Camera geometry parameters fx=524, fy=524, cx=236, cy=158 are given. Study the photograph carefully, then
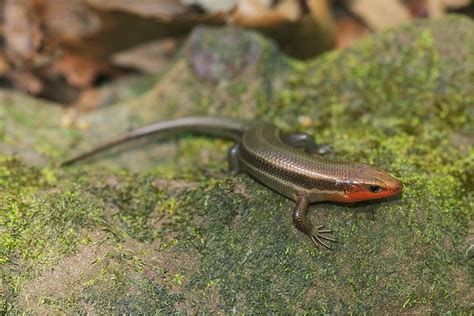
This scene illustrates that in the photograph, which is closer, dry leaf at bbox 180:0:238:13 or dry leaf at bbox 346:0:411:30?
dry leaf at bbox 180:0:238:13

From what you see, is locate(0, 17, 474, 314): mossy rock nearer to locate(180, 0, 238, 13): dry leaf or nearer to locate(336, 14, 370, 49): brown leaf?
locate(180, 0, 238, 13): dry leaf

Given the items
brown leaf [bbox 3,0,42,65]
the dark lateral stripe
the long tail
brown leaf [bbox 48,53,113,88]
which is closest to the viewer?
the dark lateral stripe

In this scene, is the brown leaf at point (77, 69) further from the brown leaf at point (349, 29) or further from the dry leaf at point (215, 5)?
the brown leaf at point (349, 29)

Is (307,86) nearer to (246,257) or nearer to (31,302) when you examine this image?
(246,257)

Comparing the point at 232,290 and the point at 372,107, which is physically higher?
the point at 372,107

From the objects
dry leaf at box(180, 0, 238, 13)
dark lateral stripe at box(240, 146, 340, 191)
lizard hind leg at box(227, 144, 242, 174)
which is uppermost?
dry leaf at box(180, 0, 238, 13)

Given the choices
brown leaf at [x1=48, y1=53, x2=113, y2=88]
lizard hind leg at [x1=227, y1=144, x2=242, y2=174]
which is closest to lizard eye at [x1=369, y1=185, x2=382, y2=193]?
lizard hind leg at [x1=227, y1=144, x2=242, y2=174]

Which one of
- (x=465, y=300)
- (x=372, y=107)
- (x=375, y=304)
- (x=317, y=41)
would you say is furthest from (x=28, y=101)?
(x=465, y=300)
